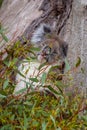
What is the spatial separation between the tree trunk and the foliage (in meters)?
0.35

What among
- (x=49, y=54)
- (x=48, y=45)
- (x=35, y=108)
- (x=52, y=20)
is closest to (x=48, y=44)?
(x=48, y=45)

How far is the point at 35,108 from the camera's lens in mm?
2719

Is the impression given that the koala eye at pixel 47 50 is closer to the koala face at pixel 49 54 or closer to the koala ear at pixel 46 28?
the koala face at pixel 49 54

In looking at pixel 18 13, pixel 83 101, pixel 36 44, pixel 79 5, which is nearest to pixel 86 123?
pixel 83 101

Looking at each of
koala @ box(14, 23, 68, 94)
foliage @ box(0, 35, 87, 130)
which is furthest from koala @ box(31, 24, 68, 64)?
foliage @ box(0, 35, 87, 130)

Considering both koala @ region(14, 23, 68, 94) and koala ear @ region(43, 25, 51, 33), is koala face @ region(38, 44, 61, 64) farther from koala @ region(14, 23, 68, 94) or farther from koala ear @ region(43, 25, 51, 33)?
koala ear @ region(43, 25, 51, 33)

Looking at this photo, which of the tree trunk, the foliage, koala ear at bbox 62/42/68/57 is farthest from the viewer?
koala ear at bbox 62/42/68/57

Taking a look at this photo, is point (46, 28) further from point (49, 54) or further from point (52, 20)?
point (49, 54)

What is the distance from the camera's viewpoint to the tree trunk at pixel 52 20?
10.7 ft

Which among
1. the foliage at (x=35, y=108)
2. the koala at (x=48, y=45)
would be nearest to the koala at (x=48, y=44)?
the koala at (x=48, y=45)

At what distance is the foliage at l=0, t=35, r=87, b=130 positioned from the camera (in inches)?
102

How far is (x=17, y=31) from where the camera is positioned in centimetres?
387

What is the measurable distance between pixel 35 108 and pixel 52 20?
57.6 inches

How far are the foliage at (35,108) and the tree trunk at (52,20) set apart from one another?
1.14 feet
